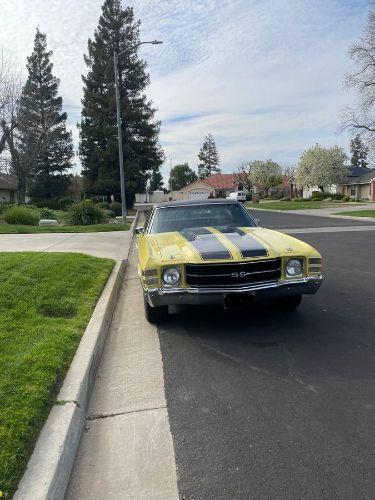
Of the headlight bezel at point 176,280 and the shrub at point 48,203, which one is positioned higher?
the shrub at point 48,203

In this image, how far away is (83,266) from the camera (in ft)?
27.8

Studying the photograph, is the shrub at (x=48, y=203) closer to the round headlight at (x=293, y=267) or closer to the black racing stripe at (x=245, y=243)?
the black racing stripe at (x=245, y=243)

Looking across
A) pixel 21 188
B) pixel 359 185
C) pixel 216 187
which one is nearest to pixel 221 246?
pixel 21 188

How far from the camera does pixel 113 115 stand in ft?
141

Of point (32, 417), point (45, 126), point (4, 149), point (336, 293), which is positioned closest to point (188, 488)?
point (32, 417)

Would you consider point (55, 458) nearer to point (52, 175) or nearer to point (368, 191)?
point (52, 175)

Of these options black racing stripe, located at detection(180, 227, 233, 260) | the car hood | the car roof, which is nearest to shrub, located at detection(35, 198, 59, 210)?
the car roof

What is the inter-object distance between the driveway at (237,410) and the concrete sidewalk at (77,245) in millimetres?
5975

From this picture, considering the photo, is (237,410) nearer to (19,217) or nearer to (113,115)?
(19,217)

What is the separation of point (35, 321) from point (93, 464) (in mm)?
2582

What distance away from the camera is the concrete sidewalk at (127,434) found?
2.68 m

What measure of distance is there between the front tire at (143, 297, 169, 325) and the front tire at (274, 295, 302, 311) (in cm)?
149

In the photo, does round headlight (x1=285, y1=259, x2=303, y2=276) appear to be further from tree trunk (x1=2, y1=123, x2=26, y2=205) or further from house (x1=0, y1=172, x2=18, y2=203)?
house (x1=0, y1=172, x2=18, y2=203)

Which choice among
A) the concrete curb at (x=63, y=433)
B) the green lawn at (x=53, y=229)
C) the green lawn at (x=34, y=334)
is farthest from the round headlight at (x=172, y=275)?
the green lawn at (x=53, y=229)
